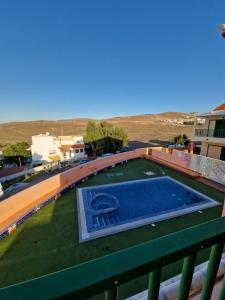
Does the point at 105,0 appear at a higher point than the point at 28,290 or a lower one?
higher

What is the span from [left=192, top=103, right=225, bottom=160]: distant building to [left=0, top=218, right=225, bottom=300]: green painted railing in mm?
15629

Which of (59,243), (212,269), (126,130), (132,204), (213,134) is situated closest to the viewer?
(212,269)

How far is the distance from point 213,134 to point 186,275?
55.1ft

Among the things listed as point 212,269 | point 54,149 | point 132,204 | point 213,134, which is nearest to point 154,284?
point 212,269

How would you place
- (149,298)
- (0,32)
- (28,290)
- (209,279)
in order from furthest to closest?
1. (0,32)
2. (209,279)
3. (149,298)
4. (28,290)

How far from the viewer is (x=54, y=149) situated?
1155 inches

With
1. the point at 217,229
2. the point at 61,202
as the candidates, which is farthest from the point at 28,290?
the point at 61,202

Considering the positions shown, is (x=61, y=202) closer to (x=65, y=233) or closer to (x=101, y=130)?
(x=65, y=233)

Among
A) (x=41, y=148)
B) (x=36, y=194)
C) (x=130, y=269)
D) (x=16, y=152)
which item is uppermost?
(x=130, y=269)

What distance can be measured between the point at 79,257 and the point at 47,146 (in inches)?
1003

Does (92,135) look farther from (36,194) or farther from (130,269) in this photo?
(130,269)

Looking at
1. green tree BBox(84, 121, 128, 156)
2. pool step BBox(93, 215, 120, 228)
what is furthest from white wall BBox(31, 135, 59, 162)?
pool step BBox(93, 215, 120, 228)

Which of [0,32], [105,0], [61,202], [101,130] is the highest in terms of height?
[105,0]

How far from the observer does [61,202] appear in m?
10.3
